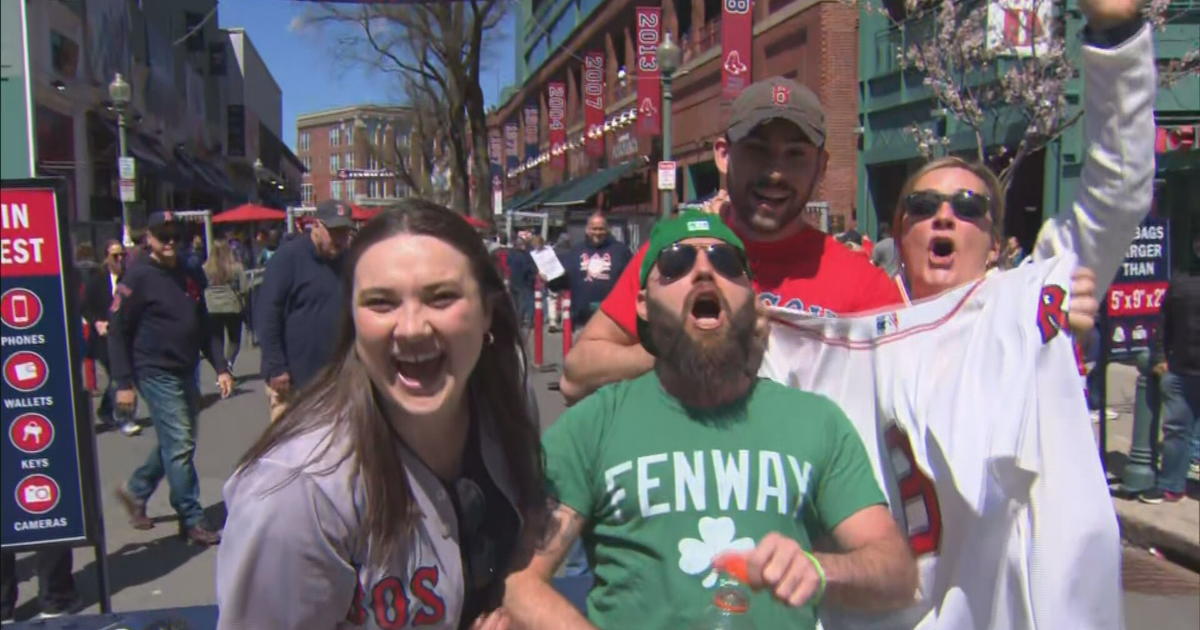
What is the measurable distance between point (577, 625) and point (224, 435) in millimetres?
8050

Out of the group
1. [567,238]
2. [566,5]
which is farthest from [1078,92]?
[566,5]

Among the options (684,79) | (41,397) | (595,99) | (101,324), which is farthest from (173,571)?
(595,99)

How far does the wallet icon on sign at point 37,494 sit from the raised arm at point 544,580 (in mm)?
3546

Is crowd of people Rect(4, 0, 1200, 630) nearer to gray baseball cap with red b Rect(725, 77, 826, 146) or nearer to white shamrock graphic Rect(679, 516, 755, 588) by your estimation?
white shamrock graphic Rect(679, 516, 755, 588)

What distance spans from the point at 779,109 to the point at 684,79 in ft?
95.6

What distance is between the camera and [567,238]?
19656 millimetres

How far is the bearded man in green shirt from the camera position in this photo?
1.86 m

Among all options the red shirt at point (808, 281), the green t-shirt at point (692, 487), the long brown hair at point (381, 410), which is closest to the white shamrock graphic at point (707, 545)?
the green t-shirt at point (692, 487)

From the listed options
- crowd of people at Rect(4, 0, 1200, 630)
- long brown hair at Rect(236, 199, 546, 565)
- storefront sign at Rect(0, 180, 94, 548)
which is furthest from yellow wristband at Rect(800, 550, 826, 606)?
storefront sign at Rect(0, 180, 94, 548)

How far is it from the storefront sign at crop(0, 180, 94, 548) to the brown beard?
352 cm

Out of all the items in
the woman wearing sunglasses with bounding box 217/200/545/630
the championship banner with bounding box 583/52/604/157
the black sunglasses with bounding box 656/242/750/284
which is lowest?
the woman wearing sunglasses with bounding box 217/200/545/630

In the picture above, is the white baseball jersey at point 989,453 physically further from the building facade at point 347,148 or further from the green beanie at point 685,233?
the building facade at point 347,148

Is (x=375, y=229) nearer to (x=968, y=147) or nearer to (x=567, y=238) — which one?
(x=968, y=147)

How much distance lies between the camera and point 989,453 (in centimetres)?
188
